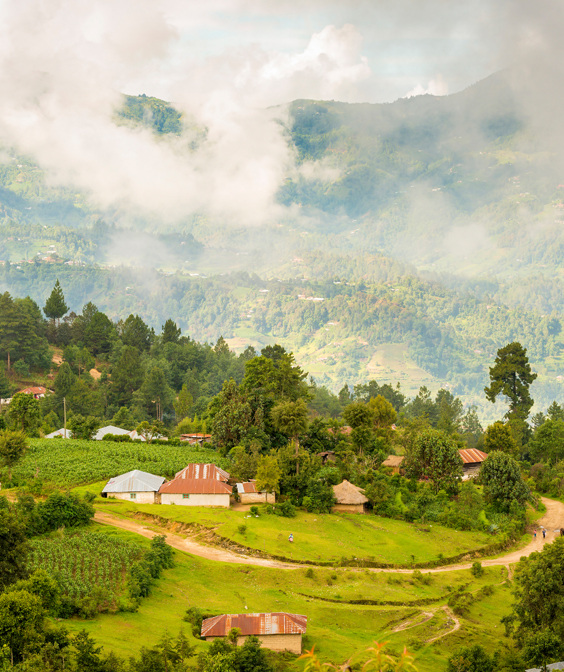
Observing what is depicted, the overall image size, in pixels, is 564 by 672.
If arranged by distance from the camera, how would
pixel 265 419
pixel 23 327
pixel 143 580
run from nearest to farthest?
pixel 143 580 → pixel 265 419 → pixel 23 327

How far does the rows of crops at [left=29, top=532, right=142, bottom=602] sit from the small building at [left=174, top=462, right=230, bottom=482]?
510 inches

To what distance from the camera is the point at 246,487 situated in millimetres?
49969

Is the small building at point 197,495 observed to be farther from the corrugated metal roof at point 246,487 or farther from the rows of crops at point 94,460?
the rows of crops at point 94,460

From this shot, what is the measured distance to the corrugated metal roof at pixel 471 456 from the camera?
6738 cm

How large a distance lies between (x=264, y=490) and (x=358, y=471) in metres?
11.6

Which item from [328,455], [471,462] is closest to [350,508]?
[328,455]

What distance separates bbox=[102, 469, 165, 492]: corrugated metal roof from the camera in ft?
156

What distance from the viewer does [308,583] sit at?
36.3 meters

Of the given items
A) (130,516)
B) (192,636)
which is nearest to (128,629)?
(192,636)

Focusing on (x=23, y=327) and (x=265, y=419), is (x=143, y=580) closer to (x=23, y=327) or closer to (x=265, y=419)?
(x=265, y=419)

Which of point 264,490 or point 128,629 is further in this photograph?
point 264,490

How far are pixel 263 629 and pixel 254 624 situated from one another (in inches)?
18.2

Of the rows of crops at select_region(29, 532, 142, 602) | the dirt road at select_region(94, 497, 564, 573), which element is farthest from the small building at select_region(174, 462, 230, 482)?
the rows of crops at select_region(29, 532, 142, 602)

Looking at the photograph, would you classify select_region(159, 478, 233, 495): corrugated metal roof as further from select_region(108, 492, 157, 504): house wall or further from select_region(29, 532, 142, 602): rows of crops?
select_region(29, 532, 142, 602): rows of crops
